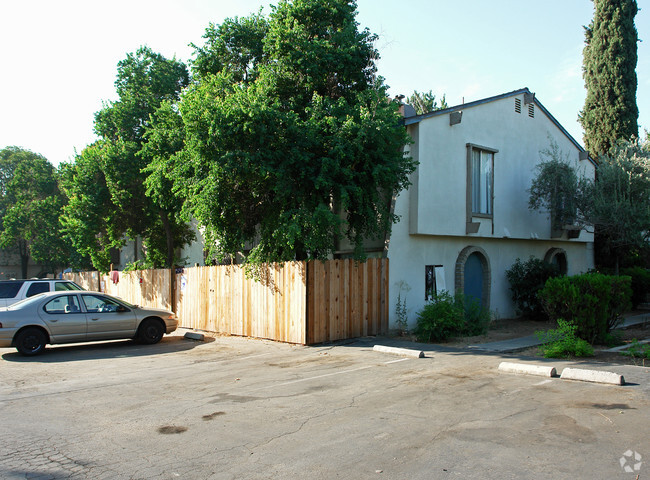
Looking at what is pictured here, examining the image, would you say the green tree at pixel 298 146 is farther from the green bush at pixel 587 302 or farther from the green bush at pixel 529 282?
the green bush at pixel 529 282

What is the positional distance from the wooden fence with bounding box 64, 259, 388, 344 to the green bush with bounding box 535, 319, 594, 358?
4.58 m

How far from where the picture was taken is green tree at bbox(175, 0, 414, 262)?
12.4m

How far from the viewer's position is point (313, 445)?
18.6ft

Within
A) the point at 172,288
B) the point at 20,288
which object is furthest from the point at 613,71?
the point at 20,288

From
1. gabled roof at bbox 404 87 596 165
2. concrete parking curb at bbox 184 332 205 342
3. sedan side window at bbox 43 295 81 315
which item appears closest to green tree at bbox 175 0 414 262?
gabled roof at bbox 404 87 596 165

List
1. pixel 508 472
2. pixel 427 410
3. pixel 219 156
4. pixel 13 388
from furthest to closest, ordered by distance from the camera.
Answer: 1. pixel 219 156
2. pixel 13 388
3. pixel 427 410
4. pixel 508 472

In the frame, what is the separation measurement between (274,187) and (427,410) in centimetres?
Result: 722

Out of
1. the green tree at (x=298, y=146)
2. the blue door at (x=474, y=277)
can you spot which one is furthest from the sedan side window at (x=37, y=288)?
the blue door at (x=474, y=277)

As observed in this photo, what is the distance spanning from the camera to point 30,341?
480 inches

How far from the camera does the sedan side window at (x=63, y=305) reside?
12.6 m

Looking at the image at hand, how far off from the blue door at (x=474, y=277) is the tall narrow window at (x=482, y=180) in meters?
1.58

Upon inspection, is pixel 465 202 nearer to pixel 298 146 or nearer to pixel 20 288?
pixel 298 146

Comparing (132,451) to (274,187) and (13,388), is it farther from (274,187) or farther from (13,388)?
(274,187)

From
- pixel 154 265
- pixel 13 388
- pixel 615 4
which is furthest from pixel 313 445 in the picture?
pixel 615 4
